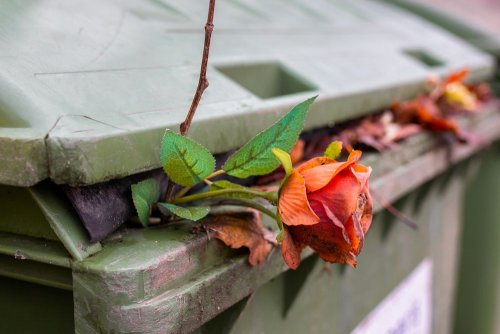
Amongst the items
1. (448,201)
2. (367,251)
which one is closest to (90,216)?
(367,251)

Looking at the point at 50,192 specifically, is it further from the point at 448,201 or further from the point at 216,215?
the point at 448,201

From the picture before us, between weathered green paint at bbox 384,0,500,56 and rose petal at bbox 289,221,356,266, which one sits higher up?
rose petal at bbox 289,221,356,266

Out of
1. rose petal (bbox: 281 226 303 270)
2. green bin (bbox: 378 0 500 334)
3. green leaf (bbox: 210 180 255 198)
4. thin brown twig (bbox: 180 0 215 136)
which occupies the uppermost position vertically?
thin brown twig (bbox: 180 0 215 136)

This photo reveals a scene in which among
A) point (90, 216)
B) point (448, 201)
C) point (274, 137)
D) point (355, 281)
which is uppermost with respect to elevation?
point (274, 137)

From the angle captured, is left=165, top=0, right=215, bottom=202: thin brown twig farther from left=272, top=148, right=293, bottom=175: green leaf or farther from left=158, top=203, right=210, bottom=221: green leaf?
left=272, top=148, right=293, bottom=175: green leaf

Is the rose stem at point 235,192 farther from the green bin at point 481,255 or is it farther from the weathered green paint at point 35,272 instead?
the green bin at point 481,255

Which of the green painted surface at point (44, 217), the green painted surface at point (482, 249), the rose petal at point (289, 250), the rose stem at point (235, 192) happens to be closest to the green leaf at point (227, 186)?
the rose stem at point (235, 192)

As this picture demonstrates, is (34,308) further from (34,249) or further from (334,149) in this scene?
(334,149)

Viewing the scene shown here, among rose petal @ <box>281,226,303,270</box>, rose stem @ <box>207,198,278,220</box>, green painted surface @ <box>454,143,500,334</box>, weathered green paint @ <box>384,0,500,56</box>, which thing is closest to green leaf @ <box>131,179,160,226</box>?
rose stem @ <box>207,198,278,220</box>
